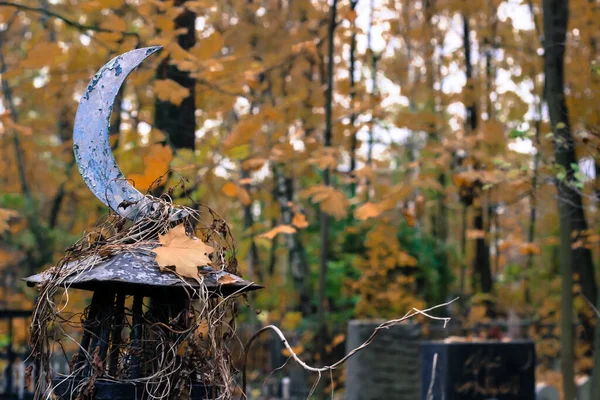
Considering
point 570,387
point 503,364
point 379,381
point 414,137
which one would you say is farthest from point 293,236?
point 414,137

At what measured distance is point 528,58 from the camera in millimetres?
12914

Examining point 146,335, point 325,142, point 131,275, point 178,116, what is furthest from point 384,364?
point 131,275

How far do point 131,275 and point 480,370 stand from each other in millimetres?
6032

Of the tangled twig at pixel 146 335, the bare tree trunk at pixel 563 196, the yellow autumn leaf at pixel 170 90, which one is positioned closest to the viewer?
the tangled twig at pixel 146 335

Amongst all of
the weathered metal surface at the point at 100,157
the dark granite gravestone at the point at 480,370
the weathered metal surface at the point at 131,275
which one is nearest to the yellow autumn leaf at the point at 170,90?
the weathered metal surface at the point at 100,157

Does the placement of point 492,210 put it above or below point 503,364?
above

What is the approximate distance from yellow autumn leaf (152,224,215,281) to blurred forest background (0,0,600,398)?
407 mm

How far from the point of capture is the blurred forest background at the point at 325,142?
595cm

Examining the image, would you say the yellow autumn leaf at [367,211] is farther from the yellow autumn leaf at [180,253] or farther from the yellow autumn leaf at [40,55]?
the yellow autumn leaf at [180,253]

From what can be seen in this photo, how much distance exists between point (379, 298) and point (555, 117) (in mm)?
5699

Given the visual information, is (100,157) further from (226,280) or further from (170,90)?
(170,90)

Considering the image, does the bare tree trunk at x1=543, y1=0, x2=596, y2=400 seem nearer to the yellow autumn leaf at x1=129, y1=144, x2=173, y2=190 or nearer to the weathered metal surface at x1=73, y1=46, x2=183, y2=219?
the yellow autumn leaf at x1=129, y1=144, x2=173, y2=190

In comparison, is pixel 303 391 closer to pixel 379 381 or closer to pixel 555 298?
pixel 379 381

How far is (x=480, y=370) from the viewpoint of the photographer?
25.4 ft
